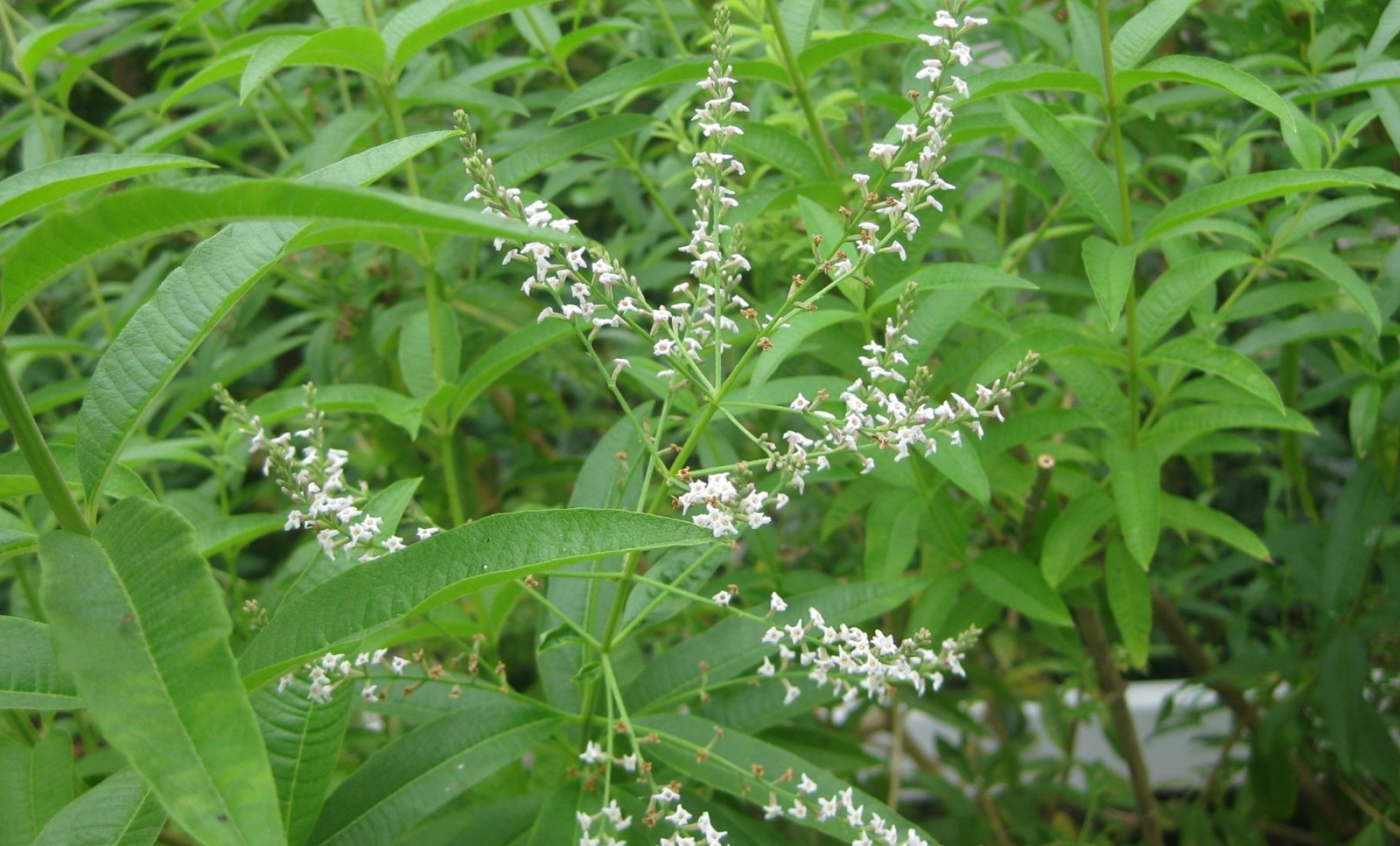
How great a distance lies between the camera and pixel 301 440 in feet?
7.27

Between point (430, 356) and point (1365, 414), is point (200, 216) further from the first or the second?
point (1365, 414)

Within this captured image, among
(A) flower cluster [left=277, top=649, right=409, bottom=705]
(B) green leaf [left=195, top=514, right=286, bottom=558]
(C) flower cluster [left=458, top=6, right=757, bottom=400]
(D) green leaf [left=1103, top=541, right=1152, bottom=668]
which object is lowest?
(D) green leaf [left=1103, top=541, right=1152, bottom=668]

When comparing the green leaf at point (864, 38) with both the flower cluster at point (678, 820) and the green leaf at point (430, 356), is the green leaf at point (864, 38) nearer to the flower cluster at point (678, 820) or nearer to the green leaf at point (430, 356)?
the green leaf at point (430, 356)

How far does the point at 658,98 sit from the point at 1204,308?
1482mm

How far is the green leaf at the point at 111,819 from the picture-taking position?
2.85 feet

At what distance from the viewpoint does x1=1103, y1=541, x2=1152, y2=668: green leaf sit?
145cm

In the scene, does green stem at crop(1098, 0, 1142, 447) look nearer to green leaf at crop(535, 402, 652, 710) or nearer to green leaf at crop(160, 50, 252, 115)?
green leaf at crop(535, 402, 652, 710)

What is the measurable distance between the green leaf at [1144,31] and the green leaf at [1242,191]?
16cm

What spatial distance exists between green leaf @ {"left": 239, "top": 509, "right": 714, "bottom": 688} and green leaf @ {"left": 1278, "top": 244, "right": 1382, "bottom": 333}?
2.85ft

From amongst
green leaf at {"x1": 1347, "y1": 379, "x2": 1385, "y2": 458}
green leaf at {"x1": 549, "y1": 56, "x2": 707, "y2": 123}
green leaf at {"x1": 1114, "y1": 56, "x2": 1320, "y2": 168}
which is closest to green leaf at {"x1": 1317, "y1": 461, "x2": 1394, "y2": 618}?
green leaf at {"x1": 1347, "y1": 379, "x2": 1385, "y2": 458}

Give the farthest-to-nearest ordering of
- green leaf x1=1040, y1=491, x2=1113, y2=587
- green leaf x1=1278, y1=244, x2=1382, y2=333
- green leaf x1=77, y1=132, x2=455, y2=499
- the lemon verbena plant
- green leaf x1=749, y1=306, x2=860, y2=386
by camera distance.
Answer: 1. green leaf x1=1040, y1=491, x2=1113, y2=587
2. green leaf x1=1278, y1=244, x2=1382, y2=333
3. green leaf x1=749, y1=306, x2=860, y2=386
4. the lemon verbena plant
5. green leaf x1=77, y1=132, x2=455, y2=499

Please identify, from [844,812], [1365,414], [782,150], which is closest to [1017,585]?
[844,812]

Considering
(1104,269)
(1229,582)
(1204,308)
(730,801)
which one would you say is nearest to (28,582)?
(730,801)

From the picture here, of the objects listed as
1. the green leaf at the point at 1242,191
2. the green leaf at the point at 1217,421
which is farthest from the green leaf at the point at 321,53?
the green leaf at the point at 1217,421
